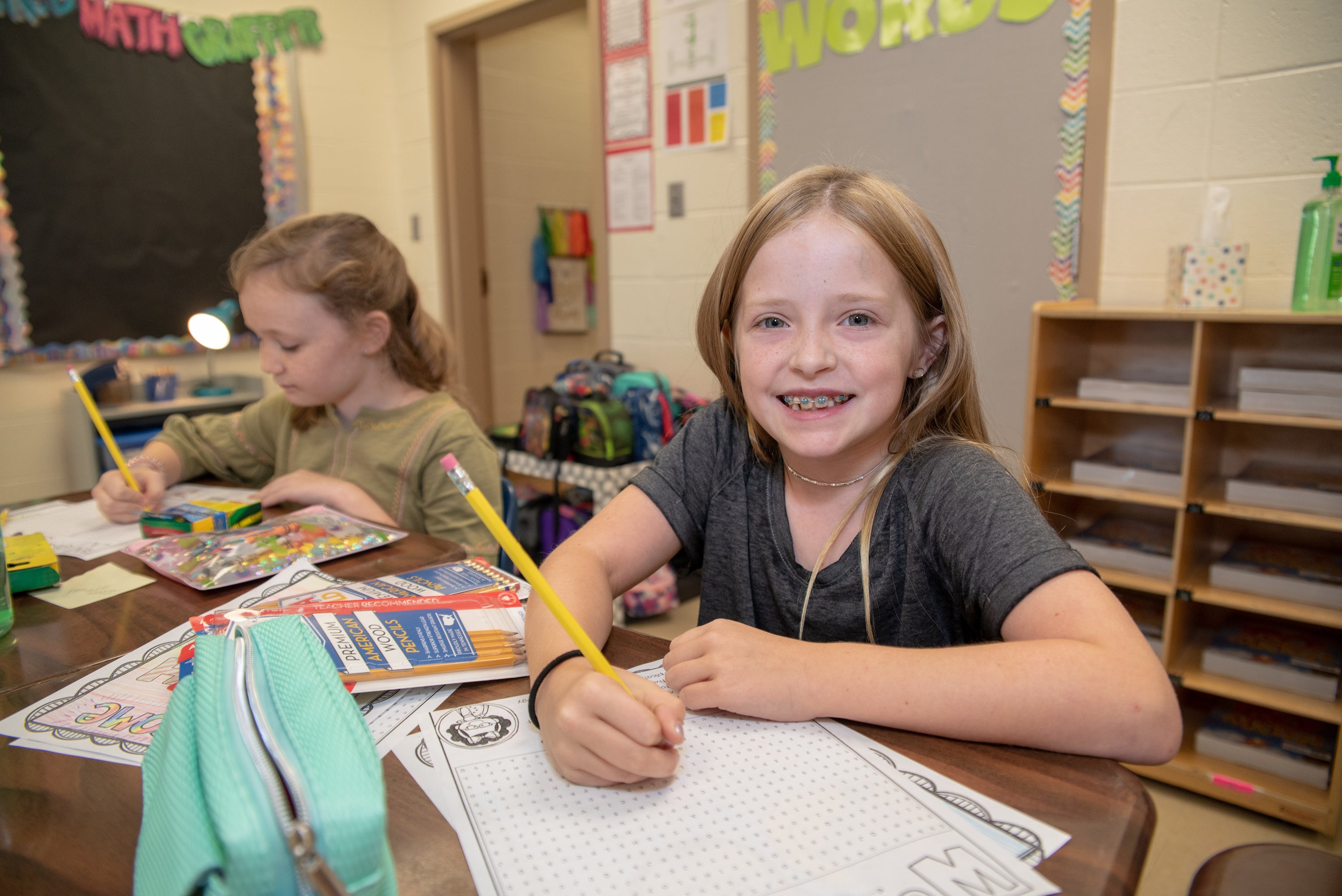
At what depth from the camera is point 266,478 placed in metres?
1.83

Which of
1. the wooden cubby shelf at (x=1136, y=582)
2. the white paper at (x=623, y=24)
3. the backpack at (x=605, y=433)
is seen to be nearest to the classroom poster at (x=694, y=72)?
the white paper at (x=623, y=24)

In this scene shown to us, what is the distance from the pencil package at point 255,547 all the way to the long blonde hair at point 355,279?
19.4 inches

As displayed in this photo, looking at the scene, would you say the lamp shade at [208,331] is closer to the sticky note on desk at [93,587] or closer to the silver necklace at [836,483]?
the sticky note on desk at [93,587]

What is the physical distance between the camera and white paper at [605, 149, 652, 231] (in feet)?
10.3

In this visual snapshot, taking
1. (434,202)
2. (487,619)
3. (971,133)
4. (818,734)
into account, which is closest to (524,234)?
(434,202)

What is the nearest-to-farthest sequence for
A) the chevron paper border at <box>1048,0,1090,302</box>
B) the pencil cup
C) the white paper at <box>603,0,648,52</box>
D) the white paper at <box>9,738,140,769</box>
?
the white paper at <box>9,738,140,769</box> → the chevron paper border at <box>1048,0,1090,302</box> → the white paper at <box>603,0,648,52</box> → the pencil cup

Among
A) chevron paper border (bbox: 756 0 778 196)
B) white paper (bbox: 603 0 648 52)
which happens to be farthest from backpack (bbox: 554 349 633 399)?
white paper (bbox: 603 0 648 52)

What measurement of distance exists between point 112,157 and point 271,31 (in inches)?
36.7

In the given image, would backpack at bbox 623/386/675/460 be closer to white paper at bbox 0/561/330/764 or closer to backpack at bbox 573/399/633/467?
backpack at bbox 573/399/633/467

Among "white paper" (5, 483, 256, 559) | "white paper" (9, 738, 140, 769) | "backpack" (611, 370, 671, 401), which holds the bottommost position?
"white paper" (9, 738, 140, 769)

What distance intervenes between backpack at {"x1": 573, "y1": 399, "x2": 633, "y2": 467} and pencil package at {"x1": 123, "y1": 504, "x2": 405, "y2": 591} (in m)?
1.54

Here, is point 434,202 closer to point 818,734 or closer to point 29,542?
point 29,542

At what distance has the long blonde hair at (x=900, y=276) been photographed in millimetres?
955

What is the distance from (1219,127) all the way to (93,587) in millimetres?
2307
